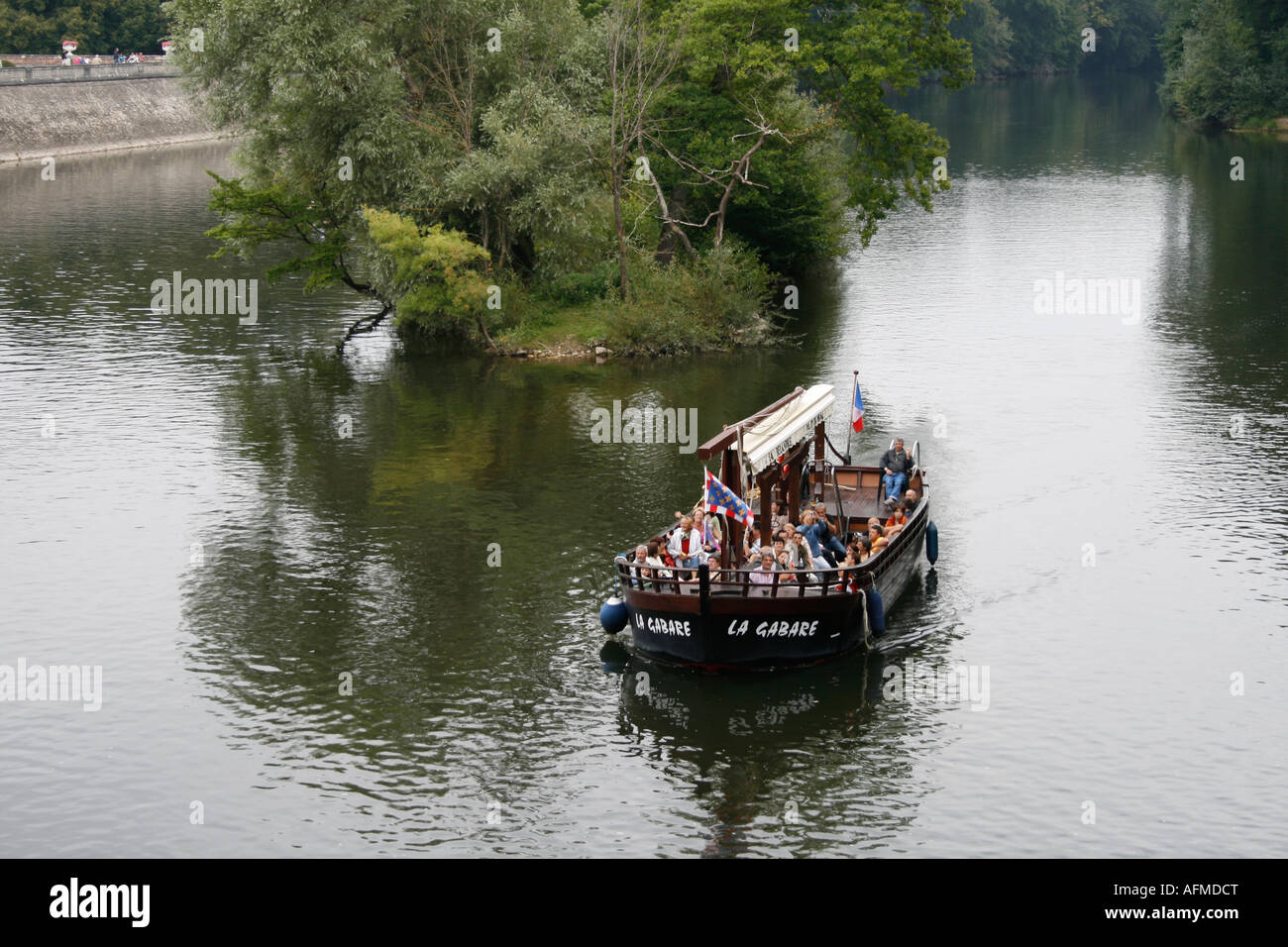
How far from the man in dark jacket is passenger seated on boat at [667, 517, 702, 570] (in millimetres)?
6887

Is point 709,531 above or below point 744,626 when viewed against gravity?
above

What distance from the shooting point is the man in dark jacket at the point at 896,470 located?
34.8 metres

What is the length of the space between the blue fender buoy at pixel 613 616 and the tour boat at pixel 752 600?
0.06ft

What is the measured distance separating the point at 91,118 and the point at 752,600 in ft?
324

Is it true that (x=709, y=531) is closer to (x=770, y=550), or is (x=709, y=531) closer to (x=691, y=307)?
(x=770, y=550)

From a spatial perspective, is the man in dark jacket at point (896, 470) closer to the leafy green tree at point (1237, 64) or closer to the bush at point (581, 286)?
the bush at point (581, 286)

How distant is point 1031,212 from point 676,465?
154ft

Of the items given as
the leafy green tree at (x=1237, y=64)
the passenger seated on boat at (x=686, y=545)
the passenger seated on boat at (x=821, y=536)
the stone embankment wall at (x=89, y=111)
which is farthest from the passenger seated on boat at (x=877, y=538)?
Answer: the leafy green tree at (x=1237, y=64)

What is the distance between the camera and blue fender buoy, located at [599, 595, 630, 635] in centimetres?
2897

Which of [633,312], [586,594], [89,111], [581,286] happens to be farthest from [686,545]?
[89,111]

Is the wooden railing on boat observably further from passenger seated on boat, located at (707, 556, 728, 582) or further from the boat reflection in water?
the boat reflection in water

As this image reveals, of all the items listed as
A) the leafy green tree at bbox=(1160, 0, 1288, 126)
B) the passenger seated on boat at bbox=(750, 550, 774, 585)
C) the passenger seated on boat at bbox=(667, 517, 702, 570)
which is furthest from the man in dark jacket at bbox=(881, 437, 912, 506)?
the leafy green tree at bbox=(1160, 0, 1288, 126)

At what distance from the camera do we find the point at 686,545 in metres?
29.4
